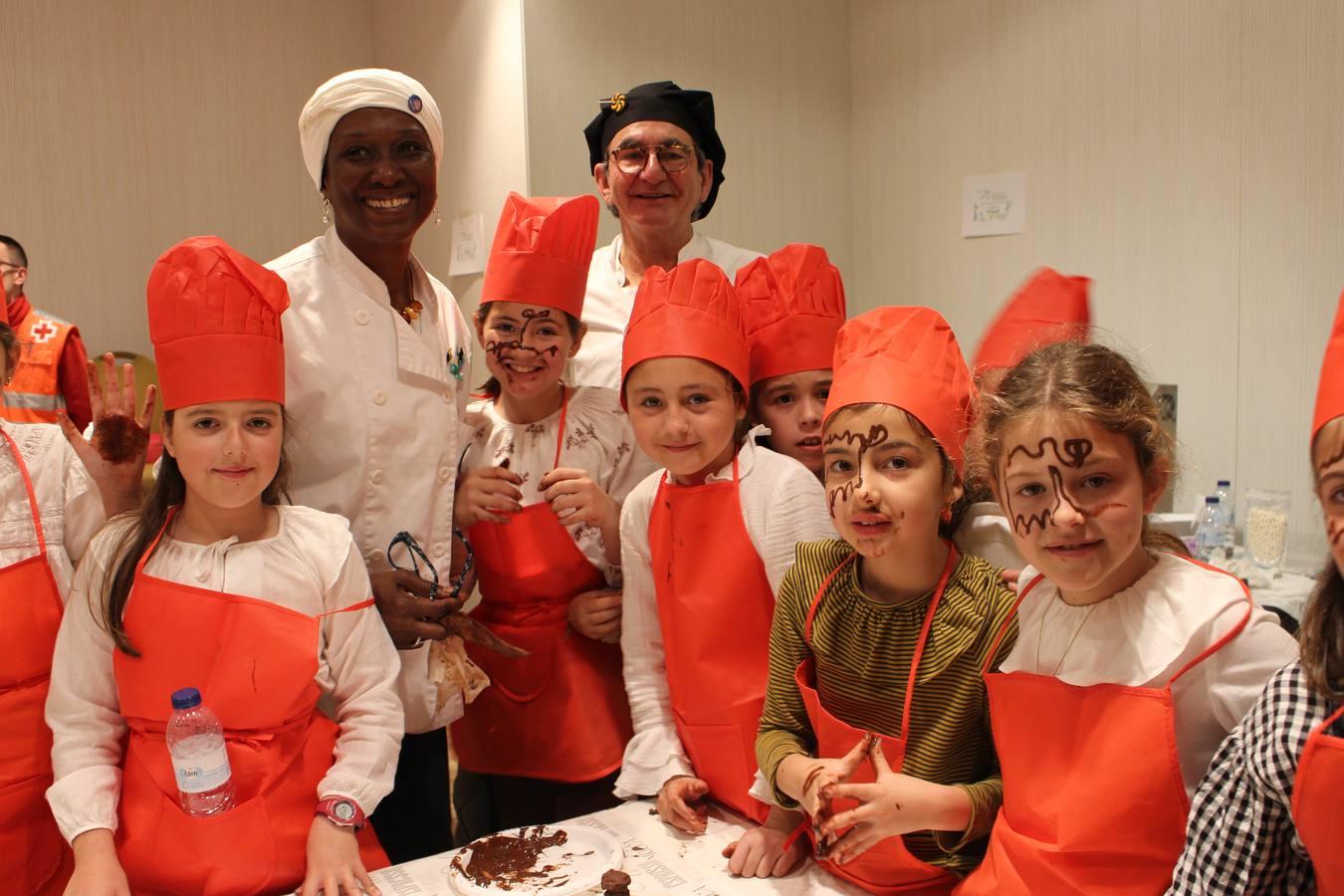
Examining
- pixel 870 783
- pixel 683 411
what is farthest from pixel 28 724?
pixel 870 783

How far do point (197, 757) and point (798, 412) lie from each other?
112 cm

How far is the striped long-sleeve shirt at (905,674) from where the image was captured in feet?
4.34

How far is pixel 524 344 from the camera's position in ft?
6.32

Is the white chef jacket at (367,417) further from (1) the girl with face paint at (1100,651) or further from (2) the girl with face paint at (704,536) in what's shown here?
(1) the girl with face paint at (1100,651)

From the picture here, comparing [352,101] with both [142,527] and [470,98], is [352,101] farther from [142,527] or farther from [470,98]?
[470,98]

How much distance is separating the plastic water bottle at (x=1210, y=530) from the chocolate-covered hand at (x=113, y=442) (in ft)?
9.23

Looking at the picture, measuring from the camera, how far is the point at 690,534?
5.51ft

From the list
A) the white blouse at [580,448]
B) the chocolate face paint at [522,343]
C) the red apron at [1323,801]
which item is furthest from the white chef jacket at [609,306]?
the red apron at [1323,801]

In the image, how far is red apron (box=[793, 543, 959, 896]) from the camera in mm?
1331

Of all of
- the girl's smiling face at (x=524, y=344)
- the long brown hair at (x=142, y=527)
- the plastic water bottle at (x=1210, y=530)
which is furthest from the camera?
the plastic water bottle at (x=1210, y=530)

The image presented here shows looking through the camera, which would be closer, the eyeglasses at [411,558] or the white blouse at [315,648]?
the white blouse at [315,648]

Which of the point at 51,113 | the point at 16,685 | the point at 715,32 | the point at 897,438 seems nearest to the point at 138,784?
the point at 16,685

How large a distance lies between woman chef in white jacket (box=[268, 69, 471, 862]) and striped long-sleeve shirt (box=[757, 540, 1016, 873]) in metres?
0.68

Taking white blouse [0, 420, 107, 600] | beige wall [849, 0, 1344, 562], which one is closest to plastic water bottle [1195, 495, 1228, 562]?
beige wall [849, 0, 1344, 562]
